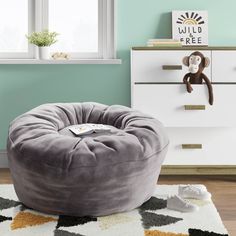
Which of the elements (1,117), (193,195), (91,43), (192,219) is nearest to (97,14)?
(91,43)

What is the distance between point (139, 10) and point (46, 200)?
1.86m

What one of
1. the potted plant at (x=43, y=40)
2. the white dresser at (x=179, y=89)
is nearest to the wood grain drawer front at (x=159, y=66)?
the white dresser at (x=179, y=89)

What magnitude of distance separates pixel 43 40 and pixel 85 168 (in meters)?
1.64

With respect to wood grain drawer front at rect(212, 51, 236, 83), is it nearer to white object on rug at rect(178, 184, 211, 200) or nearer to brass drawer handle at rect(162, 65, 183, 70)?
brass drawer handle at rect(162, 65, 183, 70)

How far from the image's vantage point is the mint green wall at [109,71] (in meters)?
3.78

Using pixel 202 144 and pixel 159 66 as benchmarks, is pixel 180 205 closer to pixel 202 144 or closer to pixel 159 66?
pixel 202 144

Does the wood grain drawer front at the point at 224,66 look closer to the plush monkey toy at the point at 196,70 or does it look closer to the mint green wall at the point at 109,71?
the plush monkey toy at the point at 196,70

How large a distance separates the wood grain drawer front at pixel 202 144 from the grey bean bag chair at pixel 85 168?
0.77m

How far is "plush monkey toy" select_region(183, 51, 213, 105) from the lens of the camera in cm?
330

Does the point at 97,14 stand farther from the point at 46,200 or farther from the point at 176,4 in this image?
the point at 46,200

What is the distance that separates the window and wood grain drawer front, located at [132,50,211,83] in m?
0.52

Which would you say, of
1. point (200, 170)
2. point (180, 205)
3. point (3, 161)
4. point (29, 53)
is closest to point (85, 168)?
point (180, 205)

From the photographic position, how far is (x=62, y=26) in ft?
12.9

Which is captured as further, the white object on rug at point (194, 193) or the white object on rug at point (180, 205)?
the white object on rug at point (194, 193)
